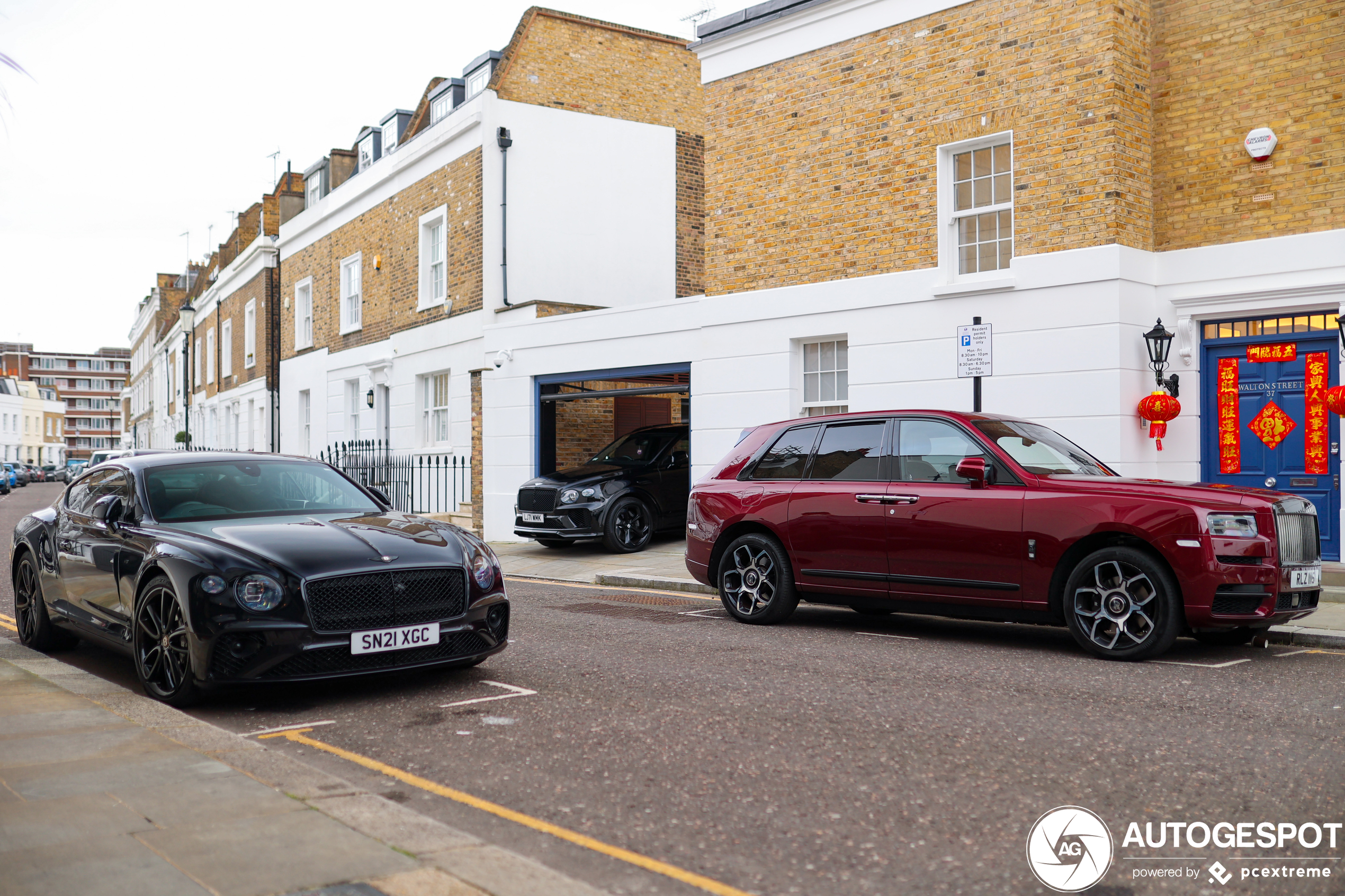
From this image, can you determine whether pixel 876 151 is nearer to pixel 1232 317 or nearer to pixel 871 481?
pixel 1232 317

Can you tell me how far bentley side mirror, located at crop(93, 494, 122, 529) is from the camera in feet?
23.6

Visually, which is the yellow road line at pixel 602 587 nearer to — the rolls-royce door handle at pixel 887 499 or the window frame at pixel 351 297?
the rolls-royce door handle at pixel 887 499

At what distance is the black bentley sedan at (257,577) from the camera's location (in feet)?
19.7

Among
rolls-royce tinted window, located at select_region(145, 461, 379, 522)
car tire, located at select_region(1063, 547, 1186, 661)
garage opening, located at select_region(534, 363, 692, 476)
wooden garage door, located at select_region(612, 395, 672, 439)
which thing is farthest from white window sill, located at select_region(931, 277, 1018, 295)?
rolls-royce tinted window, located at select_region(145, 461, 379, 522)

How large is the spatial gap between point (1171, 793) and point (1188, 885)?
0.97 meters

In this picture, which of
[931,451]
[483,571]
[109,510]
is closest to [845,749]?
[483,571]

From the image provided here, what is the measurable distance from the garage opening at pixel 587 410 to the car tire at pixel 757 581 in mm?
7657

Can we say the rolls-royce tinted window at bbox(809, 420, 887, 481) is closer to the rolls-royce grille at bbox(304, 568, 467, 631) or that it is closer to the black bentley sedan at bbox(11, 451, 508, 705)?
the black bentley sedan at bbox(11, 451, 508, 705)

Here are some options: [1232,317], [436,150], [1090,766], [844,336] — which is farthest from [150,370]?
[1090,766]

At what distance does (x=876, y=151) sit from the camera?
14.0 meters

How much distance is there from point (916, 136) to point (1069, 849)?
11.1 metres

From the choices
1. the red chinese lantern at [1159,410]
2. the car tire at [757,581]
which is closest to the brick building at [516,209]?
the car tire at [757,581]

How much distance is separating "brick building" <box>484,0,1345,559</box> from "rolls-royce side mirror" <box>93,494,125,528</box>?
8961mm

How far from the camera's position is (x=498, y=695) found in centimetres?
648
